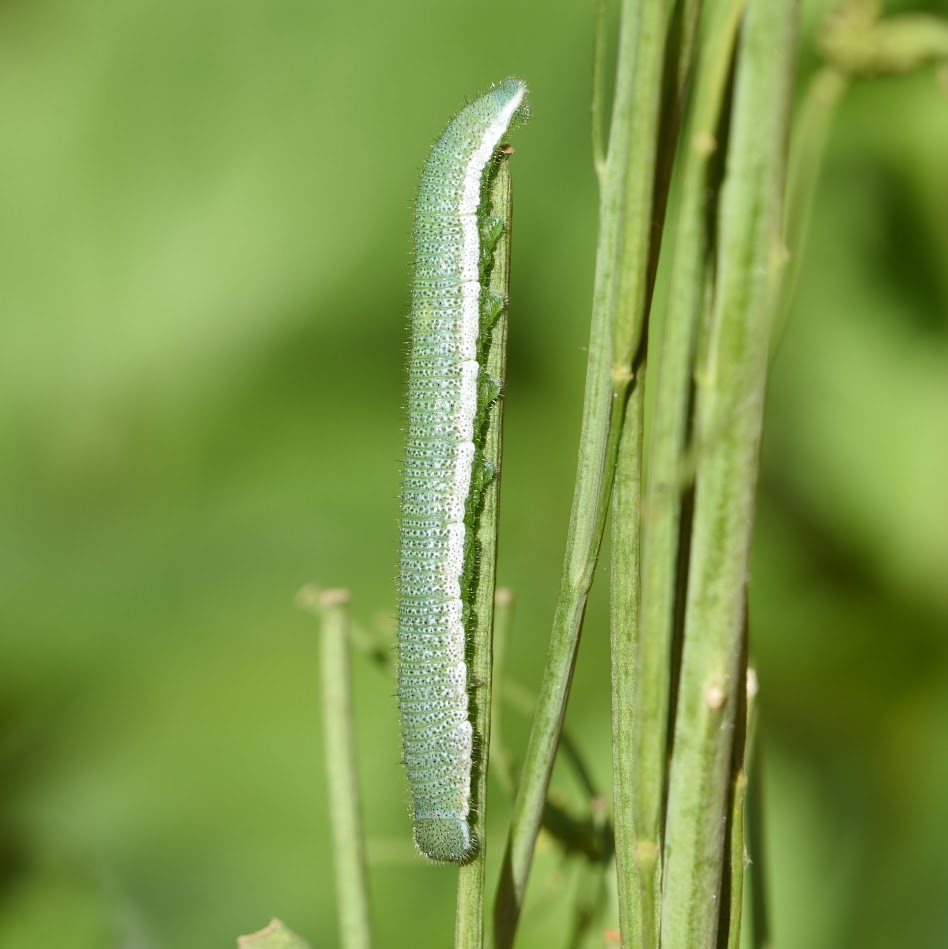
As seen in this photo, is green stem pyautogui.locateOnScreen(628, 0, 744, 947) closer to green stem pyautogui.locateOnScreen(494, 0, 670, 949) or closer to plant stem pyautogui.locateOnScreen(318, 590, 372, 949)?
green stem pyautogui.locateOnScreen(494, 0, 670, 949)

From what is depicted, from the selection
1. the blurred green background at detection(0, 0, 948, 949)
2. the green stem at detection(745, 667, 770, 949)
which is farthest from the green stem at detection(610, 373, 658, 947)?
the blurred green background at detection(0, 0, 948, 949)

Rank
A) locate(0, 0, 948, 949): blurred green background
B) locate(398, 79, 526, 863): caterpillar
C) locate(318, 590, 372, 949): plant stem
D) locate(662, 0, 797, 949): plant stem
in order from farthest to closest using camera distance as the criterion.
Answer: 1. locate(0, 0, 948, 949): blurred green background
2. locate(398, 79, 526, 863): caterpillar
3. locate(318, 590, 372, 949): plant stem
4. locate(662, 0, 797, 949): plant stem

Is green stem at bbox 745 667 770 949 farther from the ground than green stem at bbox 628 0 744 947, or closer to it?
closer to it

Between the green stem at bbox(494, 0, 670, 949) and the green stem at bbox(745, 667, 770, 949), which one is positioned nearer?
the green stem at bbox(494, 0, 670, 949)

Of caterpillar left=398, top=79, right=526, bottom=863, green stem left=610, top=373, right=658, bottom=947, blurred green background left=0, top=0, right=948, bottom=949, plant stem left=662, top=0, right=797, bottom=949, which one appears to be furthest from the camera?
blurred green background left=0, top=0, right=948, bottom=949

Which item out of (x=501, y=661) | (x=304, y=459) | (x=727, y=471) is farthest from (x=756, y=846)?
(x=304, y=459)

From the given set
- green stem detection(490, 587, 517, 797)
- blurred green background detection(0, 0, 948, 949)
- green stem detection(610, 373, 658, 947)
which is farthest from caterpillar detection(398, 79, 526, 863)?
blurred green background detection(0, 0, 948, 949)

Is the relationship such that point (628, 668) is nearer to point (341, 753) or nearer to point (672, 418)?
point (672, 418)

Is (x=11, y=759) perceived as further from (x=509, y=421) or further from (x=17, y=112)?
(x=17, y=112)

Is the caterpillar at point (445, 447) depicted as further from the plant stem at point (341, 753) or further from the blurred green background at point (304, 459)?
the blurred green background at point (304, 459)
